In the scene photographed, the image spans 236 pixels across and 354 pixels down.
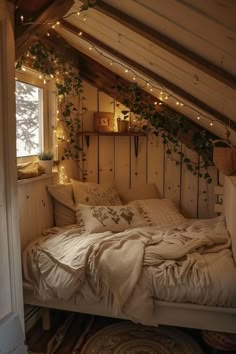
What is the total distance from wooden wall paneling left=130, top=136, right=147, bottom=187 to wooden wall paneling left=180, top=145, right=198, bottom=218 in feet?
1.29

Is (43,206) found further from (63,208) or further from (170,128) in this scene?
(170,128)

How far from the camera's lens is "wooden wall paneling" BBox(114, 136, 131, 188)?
11.1 feet

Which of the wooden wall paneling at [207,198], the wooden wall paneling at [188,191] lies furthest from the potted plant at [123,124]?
the wooden wall paneling at [207,198]

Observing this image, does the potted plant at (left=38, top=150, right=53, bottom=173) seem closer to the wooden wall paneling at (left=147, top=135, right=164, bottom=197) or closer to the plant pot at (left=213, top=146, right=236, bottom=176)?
the wooden wall paneling at (left=147, top=135, right=164, bottom=197)

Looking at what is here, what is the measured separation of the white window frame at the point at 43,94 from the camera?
2.40 meters

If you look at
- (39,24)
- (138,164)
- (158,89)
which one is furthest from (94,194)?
(39,24)

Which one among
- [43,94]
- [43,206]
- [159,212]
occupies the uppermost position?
[43,94]

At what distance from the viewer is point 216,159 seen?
2508 mm

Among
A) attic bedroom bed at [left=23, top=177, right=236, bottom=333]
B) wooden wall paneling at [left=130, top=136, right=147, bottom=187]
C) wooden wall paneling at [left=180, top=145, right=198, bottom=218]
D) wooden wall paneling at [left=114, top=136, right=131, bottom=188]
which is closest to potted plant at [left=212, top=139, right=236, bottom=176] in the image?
attic bedroom bed at [left=23, top=177, right=236, bottom=333]

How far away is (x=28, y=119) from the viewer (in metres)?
2.57

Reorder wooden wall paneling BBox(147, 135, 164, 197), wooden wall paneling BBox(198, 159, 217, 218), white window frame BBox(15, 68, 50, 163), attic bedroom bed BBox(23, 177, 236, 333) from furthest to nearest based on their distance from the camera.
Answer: wooden wall paneling BBox(147, 135, 164, 197), wooden wall paneling BBox(198, 159, 217, 218), white window frame BBox(15, 68, 50, 163), attic bedroom bed BBox(23, 177, 236, 333)

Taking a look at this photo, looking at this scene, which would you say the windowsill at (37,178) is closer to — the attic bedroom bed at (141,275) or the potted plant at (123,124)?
the attic bedroom bed at (141,275)

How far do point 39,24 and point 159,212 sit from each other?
1.84 m

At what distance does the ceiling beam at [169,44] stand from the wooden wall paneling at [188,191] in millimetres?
1731
